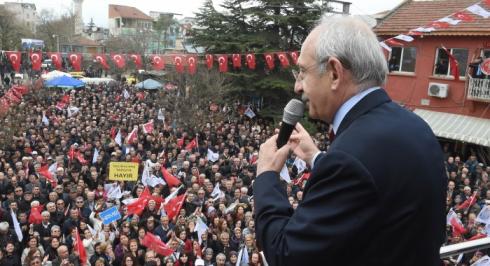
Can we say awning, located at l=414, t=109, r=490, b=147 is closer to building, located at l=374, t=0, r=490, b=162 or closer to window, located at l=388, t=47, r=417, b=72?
building, located at l=374, t=0, r=490, b=162

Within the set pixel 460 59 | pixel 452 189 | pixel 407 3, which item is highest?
pixel 407 3

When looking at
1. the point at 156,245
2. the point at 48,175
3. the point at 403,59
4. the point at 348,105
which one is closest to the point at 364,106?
the point at 348,105

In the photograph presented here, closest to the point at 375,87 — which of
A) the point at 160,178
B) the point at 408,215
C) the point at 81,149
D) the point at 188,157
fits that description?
the point at 408,215

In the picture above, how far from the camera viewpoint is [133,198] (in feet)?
36.9

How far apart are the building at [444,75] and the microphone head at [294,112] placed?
16479 millimetres

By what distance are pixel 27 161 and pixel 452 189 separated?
38.1 feet

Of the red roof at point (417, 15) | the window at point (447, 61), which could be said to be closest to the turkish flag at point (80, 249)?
the red roof at point (417, 15)

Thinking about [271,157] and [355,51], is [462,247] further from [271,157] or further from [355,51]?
[355,51]

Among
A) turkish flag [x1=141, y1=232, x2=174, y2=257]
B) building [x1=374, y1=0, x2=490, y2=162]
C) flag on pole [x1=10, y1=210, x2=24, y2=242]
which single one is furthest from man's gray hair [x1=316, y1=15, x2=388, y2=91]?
building [x1=374, y1=0, x2=490, y2=162]

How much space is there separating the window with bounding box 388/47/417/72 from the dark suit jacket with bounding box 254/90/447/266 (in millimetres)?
20986

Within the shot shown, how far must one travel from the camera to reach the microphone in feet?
5.76

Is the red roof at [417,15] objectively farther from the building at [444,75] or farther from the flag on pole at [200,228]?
the flag on pole at [200,228]

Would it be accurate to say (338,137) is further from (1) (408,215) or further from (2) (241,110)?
(2) (241,110)

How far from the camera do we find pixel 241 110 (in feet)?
86.4
